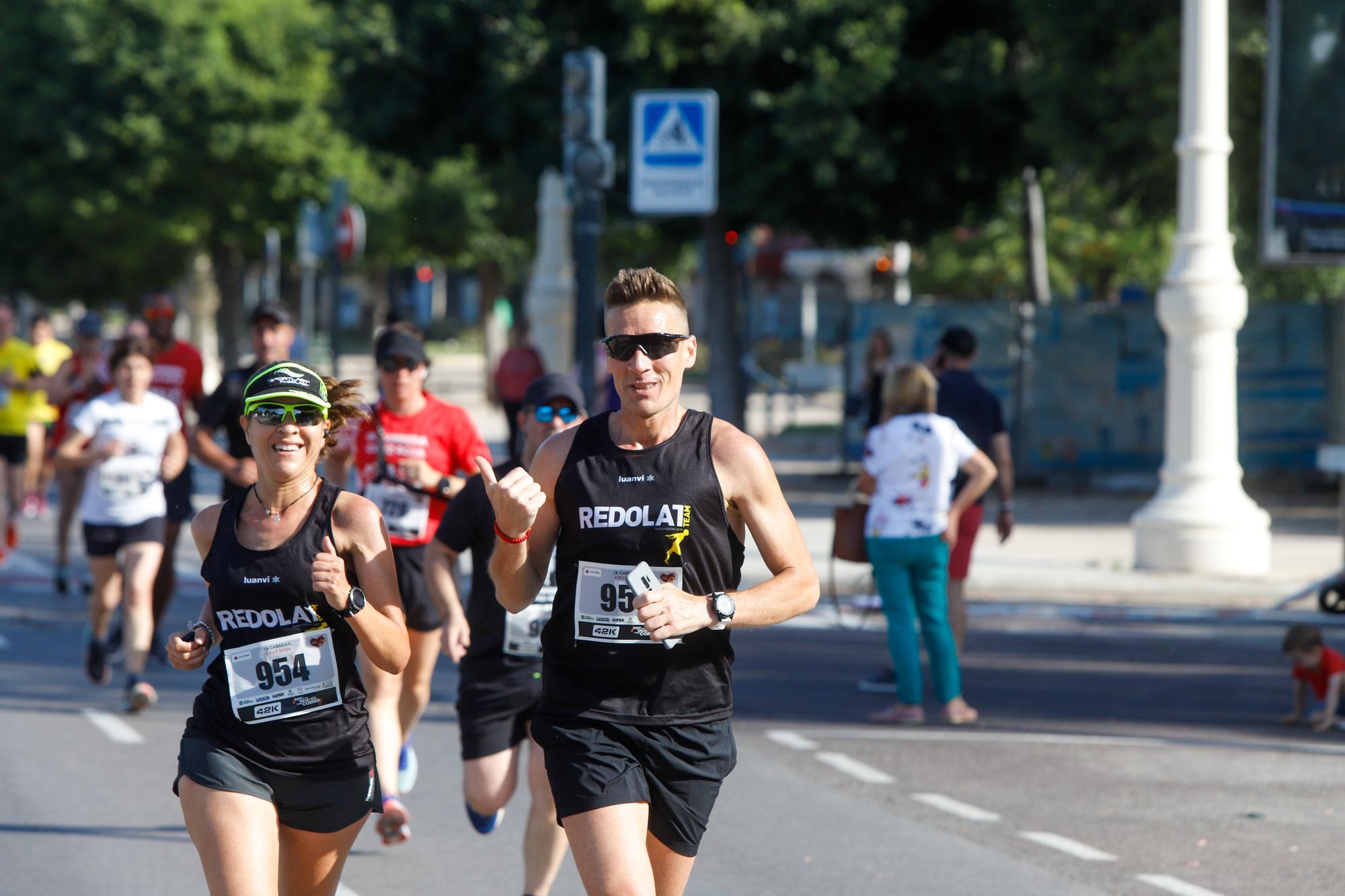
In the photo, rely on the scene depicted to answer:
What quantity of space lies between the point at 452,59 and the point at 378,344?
1461 centimetres

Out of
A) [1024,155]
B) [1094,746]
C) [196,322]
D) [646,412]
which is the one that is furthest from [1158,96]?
[196,322]

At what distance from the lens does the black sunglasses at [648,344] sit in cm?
410

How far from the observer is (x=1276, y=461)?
2103cm

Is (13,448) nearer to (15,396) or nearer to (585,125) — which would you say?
(15,396)

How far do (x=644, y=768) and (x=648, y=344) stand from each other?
36.8 inches

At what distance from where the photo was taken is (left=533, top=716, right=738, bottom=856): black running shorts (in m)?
4.05

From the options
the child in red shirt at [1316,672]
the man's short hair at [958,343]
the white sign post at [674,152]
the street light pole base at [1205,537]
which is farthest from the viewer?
the street light pole base at [1205,537]

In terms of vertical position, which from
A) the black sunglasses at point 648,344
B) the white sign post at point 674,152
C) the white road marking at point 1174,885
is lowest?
the white road marking at point 1174,885

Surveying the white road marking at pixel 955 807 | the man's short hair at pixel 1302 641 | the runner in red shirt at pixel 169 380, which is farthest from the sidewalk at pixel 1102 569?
the white road marking at pixel 955 807

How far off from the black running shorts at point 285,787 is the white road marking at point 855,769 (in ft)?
12.3

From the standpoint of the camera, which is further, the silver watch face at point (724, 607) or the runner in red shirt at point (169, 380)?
the runner in red shirt at point (169, 380)

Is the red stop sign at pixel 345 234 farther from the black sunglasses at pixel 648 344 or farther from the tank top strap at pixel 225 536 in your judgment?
the black sunglasses at pixel 648 344

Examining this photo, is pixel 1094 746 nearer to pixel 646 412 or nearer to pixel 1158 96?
pixel 646 412

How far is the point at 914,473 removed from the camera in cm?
874
